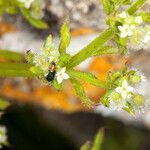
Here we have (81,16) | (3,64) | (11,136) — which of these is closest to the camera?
(3,64)

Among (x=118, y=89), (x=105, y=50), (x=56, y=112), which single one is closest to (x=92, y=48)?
(x=105, y=50)

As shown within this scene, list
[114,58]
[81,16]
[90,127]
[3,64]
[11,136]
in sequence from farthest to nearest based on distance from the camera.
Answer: [90,127], [11,136], [114,58], [81,16], [3,64]

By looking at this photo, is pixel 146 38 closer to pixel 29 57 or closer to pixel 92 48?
pixel 92 48

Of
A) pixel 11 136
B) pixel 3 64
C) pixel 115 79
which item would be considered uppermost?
pixel 11 136

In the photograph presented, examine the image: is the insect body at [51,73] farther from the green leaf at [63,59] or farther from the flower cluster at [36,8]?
the flower cluster at [36,8]

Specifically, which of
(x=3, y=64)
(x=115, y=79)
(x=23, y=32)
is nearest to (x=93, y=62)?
(x=23, y=32)

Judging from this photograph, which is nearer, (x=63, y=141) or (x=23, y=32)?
(x=23, y=32)

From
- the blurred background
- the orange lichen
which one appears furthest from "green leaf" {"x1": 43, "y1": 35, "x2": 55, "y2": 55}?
the orange lichen

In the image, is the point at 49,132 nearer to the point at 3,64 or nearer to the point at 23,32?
the point at 23,32
